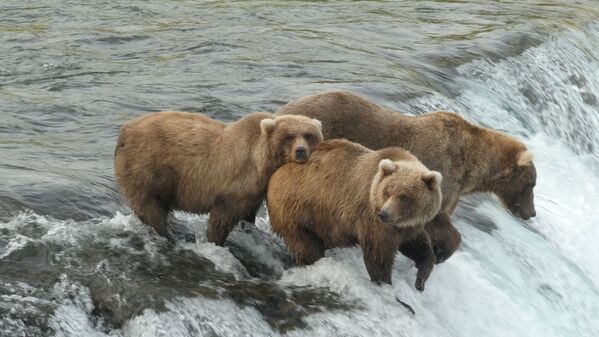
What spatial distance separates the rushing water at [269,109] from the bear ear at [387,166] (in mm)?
851

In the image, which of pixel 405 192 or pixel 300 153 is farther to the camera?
pixel 300 153

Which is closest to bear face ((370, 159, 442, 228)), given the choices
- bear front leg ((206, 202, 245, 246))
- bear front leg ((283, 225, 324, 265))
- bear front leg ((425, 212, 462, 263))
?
bear front leg ((283, 225, 324, 265))

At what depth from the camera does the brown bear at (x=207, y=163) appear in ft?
23.7

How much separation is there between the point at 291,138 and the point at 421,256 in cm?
128

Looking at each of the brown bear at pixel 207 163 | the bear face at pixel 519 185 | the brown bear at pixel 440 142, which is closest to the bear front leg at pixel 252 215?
the brown bear at pixel 207 163

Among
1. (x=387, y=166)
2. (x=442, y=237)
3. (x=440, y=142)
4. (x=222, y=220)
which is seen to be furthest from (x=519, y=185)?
(x=222, y=220)

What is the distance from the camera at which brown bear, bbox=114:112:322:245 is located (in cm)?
721

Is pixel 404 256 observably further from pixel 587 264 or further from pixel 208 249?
pixel 587 264

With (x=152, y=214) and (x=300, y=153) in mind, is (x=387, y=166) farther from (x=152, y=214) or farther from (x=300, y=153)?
(x=152, y=214)

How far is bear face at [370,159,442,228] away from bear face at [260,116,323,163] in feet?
1.93

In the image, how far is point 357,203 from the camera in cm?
695

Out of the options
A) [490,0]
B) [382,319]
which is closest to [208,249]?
[382,319]

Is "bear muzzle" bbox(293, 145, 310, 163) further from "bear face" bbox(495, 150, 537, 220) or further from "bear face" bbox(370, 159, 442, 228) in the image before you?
"bear face" bbox(495, 150, 537, 220)

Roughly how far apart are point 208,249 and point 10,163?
259 centimetres
